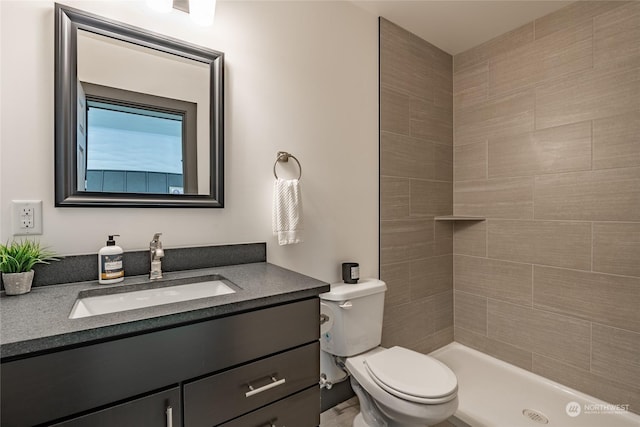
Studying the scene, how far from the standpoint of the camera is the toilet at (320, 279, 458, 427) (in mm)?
1251

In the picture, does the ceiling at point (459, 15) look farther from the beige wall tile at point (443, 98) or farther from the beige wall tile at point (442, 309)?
the beige wall tile at point (442, 309)

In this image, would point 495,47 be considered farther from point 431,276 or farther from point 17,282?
point 17,282

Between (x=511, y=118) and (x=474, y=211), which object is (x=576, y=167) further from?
(x=474, y=211)

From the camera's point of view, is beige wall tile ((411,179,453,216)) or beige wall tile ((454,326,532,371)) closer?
beige wall tile ((454,326,532,371))

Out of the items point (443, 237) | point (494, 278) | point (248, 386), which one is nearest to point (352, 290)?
point (248, 386)

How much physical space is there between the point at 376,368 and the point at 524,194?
5.15 ft

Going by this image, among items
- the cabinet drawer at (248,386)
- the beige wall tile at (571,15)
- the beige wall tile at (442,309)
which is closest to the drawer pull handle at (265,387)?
the cabinet drawer at (248,386)

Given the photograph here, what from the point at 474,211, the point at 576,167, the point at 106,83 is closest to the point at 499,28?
the point at 576,167

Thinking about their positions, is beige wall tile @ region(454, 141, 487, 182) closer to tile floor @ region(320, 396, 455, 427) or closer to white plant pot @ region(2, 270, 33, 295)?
tile floor @ region(320, 396, 455, 427)

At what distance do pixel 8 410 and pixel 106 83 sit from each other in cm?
107

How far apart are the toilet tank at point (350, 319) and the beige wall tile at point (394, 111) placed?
107 centimetres

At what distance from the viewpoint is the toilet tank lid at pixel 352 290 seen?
1.56 m

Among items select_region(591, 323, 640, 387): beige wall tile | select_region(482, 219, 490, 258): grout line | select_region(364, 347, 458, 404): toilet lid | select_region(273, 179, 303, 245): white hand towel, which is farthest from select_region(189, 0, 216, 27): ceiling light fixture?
select_region(591, 323, 640, 387): beige wall tile

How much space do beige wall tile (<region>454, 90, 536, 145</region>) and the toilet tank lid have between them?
1.47 meters
